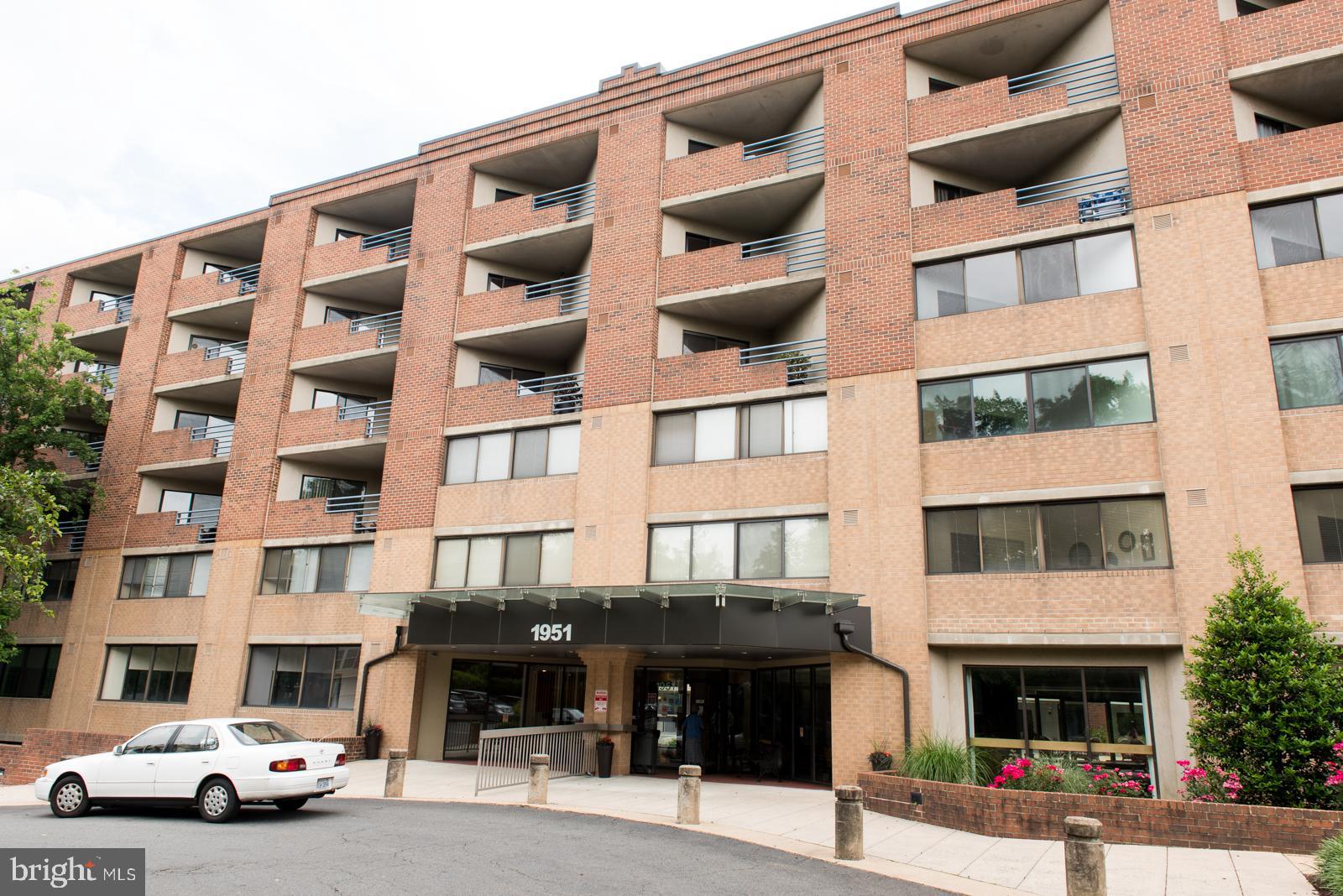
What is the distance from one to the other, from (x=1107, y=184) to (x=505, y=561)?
17073 millimetres

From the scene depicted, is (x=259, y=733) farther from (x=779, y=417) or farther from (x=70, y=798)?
(x=779, y=417)

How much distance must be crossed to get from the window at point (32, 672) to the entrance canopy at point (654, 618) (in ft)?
58.5

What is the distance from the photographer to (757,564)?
20766 millimetres

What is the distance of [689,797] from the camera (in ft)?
45.7

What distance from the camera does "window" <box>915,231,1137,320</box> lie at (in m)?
19.0

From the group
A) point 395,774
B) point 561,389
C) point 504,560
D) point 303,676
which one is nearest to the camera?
point 395,774

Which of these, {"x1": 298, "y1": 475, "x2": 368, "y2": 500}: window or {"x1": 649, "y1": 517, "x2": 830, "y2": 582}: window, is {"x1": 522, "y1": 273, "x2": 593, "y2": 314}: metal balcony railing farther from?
{"x1": 298, "y1": 475, "x2": 368, "y2": 500}: window

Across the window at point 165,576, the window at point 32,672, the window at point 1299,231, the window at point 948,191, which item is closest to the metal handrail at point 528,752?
the window at point 165,576

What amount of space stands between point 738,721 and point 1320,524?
42.3ft

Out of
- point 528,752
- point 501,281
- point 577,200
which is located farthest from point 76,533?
point 528,752

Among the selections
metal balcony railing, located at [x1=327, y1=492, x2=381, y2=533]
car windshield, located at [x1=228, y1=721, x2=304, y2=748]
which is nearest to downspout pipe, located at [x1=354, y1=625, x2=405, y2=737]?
metal balcony railing, located at [x1=327, y1=492, x2=381, y2=533]

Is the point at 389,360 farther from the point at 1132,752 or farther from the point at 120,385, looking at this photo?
the point at 1132,752

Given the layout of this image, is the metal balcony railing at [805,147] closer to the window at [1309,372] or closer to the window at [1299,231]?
the window at [1299,231]

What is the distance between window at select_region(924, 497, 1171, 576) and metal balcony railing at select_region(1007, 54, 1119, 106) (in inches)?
373
